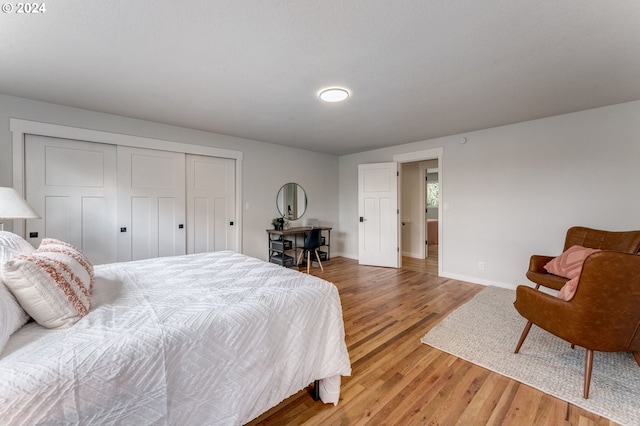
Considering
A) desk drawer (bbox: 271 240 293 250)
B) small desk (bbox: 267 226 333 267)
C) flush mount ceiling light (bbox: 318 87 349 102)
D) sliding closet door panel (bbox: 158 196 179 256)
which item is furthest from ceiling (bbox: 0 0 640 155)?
desk drawer (bbox: 271 240 293 250)

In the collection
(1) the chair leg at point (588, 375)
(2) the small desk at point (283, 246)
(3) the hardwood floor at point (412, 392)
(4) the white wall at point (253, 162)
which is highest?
(4) the white wall at point (253, 162)

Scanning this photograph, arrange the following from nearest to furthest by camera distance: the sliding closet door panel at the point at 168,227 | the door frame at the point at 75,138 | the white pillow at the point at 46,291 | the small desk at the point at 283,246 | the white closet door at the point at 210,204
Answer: the white pillow at the point at 46,291
the door frame at the point at 75,138
the sliding closet door panel at the point at 168,227
the white closet door at the point at 210,204
the small desk at the point at 283,246

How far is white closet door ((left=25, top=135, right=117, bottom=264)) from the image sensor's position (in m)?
2.81

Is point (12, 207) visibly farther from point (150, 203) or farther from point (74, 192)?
point (150, 203)

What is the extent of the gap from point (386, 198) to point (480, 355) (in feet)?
10.3

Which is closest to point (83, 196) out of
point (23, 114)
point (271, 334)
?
point (23, 114)

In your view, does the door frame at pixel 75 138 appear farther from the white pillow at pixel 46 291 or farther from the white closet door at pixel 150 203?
the white pillow at pixel 46 291

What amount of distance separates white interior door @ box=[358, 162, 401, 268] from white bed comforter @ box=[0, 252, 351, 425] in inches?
133

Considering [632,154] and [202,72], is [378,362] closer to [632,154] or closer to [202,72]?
[202,72]

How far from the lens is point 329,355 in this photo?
60.1 inches

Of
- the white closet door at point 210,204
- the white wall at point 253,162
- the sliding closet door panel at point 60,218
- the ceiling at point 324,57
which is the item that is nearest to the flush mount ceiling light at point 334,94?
the ceiling at point 324,57

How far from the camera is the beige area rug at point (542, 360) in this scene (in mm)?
1595

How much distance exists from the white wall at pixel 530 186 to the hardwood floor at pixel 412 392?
5.21 feet

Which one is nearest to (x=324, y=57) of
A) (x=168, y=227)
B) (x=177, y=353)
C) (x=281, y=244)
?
(x=177, y=353)
